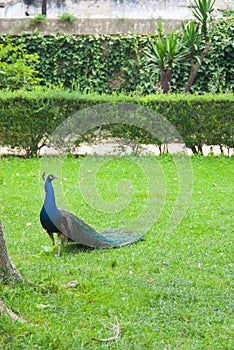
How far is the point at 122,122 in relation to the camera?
10.7m

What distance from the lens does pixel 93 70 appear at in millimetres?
14719

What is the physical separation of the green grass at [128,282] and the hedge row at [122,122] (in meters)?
3.09

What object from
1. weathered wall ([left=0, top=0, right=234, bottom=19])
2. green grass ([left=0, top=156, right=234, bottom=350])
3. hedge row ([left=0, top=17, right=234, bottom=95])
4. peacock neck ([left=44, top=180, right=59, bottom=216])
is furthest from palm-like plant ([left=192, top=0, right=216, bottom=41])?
peacock neck ([left=44, top=180, right=59, bottom=216])

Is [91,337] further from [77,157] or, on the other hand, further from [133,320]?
[77,157]

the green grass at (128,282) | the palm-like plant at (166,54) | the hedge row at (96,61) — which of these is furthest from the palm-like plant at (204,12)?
the green grass at (128,282)

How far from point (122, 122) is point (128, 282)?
265 inches

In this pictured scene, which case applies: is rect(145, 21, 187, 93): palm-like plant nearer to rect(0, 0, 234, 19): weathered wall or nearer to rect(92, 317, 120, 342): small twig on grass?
rect(0, 0, 234, 19): weathered wall

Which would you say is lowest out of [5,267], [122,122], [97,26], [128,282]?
[128,282]

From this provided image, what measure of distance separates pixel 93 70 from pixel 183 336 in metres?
12.0

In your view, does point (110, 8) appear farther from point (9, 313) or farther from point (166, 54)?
point (9, 313)

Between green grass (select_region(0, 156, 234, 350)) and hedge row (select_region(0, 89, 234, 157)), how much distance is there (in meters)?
3.09

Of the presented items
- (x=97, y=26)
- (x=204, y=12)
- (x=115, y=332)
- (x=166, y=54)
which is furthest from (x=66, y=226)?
(x=97, y=26)

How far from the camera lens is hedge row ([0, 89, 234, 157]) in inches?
405

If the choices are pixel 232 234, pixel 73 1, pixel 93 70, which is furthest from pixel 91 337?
pixel 73 1
